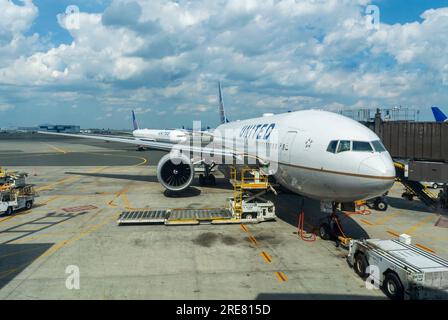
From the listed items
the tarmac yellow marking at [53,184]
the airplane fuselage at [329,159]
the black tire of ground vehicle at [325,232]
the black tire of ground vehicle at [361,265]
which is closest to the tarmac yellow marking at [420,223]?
the black tire of ground vehicle at [325,232]

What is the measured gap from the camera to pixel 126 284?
31.1 ft

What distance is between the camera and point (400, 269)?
859cm

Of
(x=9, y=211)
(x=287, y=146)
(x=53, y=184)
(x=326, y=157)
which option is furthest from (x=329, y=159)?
(x=53, y=184)

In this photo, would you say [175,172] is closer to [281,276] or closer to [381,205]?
[281,276]

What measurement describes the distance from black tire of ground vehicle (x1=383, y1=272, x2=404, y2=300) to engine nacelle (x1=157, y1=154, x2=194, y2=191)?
13.0 meters

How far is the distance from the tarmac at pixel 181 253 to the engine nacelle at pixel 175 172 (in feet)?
3.59

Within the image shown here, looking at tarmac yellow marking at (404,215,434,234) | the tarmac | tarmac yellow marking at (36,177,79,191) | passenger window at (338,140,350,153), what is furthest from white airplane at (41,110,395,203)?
tarmac yellow marking at (36,177,79,191)

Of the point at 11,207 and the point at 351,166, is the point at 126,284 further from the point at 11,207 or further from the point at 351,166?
the point at 11,207

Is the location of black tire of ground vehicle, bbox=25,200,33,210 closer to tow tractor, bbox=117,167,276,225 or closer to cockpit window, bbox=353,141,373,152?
tow tractor, bbox=117,167,276,225

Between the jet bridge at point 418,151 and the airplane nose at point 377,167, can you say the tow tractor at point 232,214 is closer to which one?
the airplane nose at point 377,167

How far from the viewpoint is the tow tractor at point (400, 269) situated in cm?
826

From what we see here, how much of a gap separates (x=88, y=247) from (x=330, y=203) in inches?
366

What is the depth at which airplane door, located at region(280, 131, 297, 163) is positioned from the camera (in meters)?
13.8
